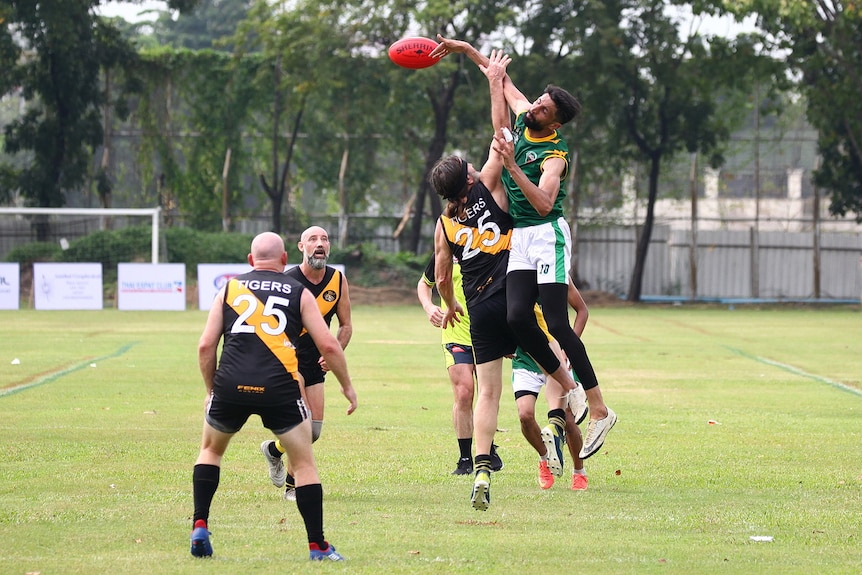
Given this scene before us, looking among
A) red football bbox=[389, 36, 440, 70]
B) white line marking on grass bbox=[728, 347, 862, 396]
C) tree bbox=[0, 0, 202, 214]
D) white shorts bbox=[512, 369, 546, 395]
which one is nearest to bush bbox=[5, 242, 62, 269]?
tree bbox=[0, 0, 202, 214]

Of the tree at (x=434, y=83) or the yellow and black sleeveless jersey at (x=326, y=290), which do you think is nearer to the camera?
the yellow and black sleeveless jersey at (x=326, y=290)

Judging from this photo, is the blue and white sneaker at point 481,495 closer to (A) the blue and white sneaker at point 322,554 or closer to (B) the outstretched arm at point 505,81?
(A) the blue and white sneaker at point 322,554

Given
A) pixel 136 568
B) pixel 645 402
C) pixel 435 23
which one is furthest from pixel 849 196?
pixel 136 568

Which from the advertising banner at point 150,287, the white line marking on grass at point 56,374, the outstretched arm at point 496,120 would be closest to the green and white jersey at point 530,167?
the outstretched arm at point 496,120

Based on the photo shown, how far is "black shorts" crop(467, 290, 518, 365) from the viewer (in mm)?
8406

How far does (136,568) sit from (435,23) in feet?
124

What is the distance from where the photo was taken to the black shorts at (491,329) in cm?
841

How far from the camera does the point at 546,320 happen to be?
8.39m

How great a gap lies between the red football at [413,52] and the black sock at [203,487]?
4.06 m

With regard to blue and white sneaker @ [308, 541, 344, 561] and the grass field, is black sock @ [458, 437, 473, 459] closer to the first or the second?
the grass field

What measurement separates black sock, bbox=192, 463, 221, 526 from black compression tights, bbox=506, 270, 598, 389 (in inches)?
96.9

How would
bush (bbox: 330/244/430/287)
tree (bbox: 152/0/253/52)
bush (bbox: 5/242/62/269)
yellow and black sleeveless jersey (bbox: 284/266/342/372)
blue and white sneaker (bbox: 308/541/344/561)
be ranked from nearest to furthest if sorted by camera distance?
blue and white sneaker (bbox: 308/541/344/561)
yellow and black sleeveless jersey (bbox: 284/266/342/372)
bush (bbox: 5/242/62/269)
bush (bbox: 330/244/430/287)
tree (bbox: 152/0/253/52)

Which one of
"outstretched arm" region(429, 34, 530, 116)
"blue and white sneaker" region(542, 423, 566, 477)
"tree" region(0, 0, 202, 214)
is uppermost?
"tree" region(0, 0, 202, 214)

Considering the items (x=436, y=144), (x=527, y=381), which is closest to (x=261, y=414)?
(x=527, y=381)
